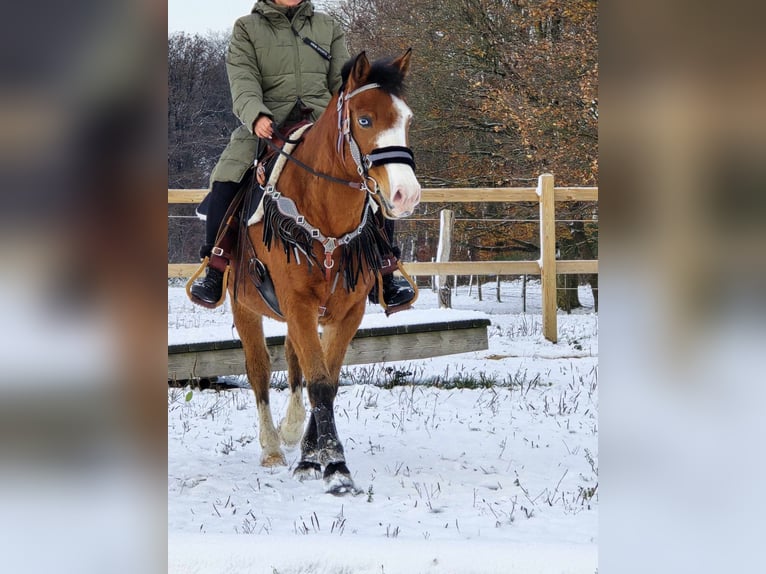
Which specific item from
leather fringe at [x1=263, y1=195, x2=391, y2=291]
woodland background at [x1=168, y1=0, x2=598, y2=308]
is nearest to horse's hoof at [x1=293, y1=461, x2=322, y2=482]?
leather fringe at [x1=263, y1=195, x2=391, y2=291]

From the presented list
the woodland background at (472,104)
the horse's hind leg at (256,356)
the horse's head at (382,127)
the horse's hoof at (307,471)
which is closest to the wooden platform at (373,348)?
the horse's hind leg at (256,356)

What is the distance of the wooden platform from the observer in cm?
577

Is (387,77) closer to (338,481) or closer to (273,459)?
(338,481)

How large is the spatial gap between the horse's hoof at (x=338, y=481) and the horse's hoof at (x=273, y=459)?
634mm

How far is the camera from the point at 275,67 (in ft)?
12.3

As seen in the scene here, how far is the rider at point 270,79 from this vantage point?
3.60 metres

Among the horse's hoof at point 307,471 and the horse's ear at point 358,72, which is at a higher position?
the horse's ear at point 358,72

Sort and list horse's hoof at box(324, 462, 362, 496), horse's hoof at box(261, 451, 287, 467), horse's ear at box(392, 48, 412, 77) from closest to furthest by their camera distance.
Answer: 1. horse's ear at box(392, 48, 412, 77)
2. horse's hoof at box(324, 462, 362, 496)
3. horse's hoof at box(261, 451, 287, 467)

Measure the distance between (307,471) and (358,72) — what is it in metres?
1.83
